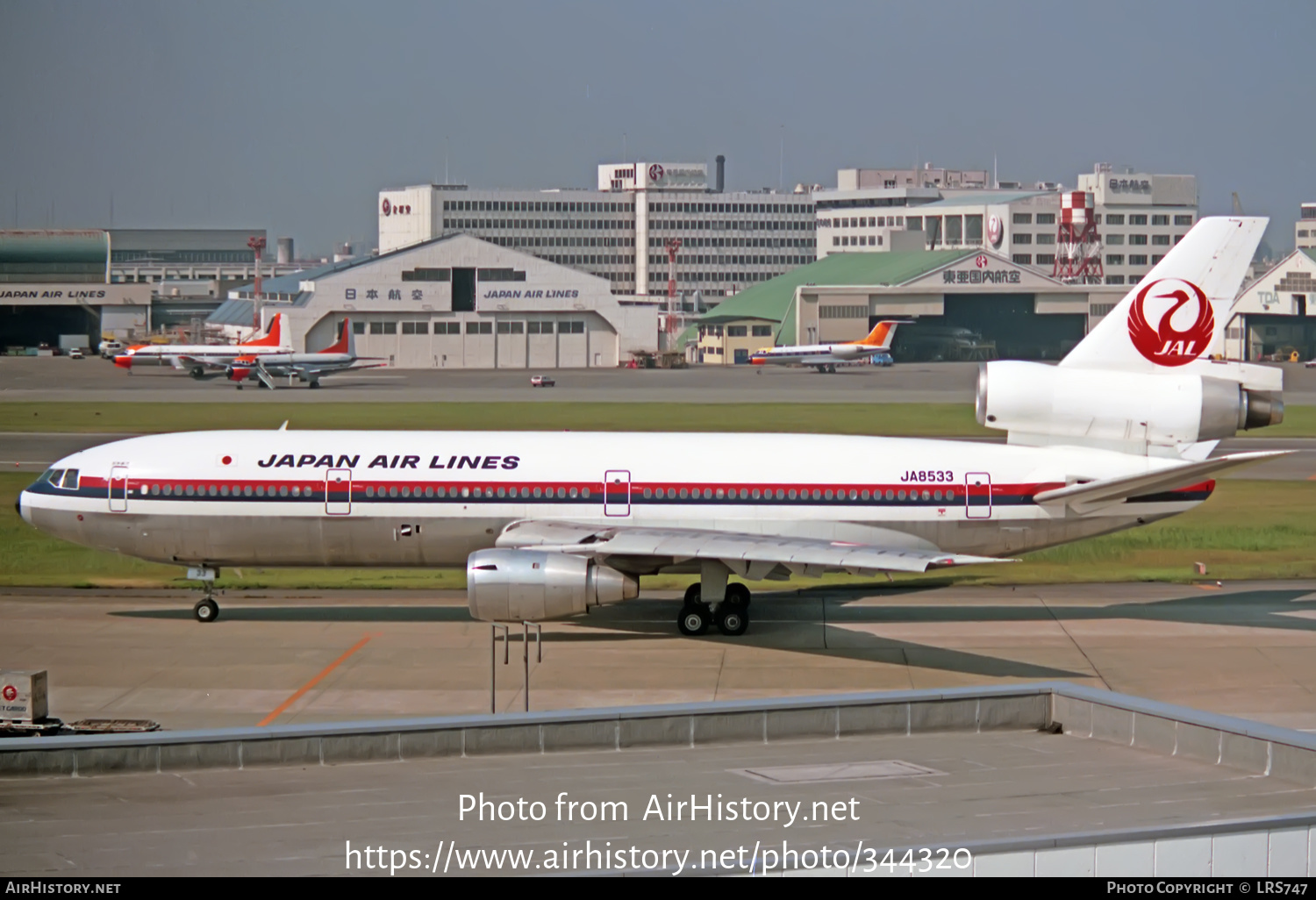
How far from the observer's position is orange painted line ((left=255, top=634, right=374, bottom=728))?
30312mm

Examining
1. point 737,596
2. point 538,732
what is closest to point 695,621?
point 737,596

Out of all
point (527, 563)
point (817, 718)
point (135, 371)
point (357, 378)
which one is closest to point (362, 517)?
point (527, 563)

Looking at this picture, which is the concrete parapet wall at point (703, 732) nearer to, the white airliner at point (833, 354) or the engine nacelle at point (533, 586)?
the engine nacelle at point (533, 586)

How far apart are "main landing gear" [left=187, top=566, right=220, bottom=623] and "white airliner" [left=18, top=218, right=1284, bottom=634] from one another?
0.08m

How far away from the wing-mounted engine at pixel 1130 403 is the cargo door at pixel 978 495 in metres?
1.52

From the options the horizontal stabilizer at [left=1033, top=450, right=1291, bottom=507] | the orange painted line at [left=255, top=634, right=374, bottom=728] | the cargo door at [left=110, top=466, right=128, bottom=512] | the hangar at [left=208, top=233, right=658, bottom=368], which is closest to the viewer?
the orange painted line at [left=255, top=634, right=374, bottom=728]

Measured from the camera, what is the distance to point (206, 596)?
1615 inches

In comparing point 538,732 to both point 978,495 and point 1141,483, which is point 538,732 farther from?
point 1141,483

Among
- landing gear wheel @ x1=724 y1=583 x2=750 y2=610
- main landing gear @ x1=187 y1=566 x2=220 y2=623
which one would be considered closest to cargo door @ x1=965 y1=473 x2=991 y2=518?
landing gear wheel @ x1=724 y1=583 x2=750 y2=610

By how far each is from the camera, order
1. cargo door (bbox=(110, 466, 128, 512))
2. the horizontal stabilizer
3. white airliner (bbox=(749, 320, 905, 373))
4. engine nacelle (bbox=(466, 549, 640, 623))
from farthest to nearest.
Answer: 1. white airliner (bbox=(749, 320, 905, 373))
2. cargo door (bbox=(110, 466, 128, 512))
3. the horizontal stabilizer
4. engine nacelle (bbox=(466, 549, 640, 623))

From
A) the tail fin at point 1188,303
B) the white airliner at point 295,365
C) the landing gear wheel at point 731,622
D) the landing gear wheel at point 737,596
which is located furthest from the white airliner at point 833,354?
the landing gear wheel at point 731,622

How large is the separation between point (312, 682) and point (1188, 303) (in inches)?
947

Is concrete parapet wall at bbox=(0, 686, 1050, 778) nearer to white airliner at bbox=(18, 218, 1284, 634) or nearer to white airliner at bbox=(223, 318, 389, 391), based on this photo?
white airliner at bbox=(18, 218, 1284, 634)

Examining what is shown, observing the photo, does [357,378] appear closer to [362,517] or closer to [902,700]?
[362,517]
